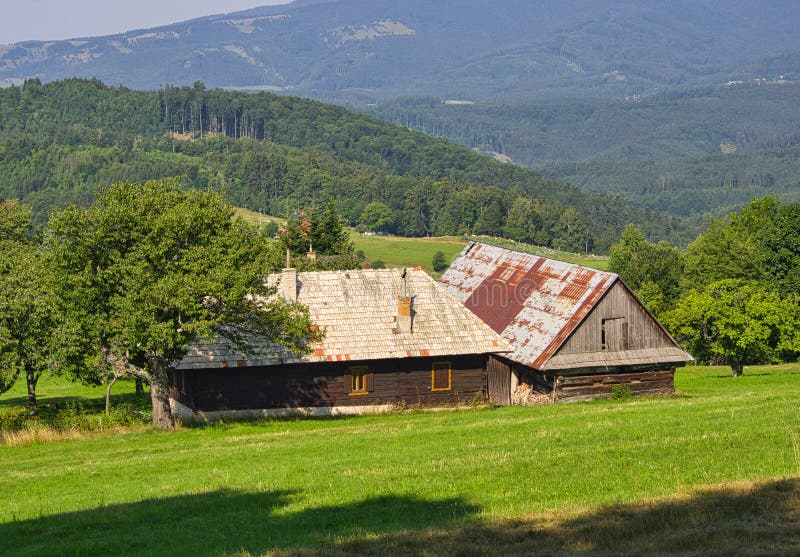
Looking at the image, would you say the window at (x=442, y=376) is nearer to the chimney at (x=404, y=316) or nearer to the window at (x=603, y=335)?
the chimney at (x=404, y=316)

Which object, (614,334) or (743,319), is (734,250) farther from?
(614,334)

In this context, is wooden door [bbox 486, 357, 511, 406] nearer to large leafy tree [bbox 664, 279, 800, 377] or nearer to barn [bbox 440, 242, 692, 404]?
barn [bbox 440, 242, 692, 404]

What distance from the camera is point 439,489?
18312 millimetres

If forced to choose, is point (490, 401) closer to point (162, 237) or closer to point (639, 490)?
point (162, 237)

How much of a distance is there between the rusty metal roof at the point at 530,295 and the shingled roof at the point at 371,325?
1538mm

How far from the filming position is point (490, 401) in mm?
36562

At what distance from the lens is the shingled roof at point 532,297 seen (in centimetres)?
3650

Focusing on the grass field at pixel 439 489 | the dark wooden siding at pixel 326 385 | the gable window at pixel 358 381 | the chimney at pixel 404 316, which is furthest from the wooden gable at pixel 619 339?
the grass field at pixel 439 489

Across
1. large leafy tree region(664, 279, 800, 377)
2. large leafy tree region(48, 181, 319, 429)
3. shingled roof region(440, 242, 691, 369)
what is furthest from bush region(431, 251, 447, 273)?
large leafy tree region(48, 181, 319, 429)

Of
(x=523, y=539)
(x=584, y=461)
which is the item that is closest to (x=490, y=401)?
(x=584, y=461)

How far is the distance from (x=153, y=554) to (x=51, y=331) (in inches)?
824

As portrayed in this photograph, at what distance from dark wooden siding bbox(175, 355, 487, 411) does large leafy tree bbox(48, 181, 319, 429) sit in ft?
10.7

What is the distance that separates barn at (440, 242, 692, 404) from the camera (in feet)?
118

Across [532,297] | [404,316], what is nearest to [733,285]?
[532,297]
